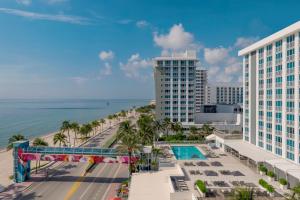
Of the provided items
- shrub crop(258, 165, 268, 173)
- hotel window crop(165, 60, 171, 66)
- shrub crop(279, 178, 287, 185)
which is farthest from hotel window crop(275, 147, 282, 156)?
hotel window crop(165, 60, 171, 66)

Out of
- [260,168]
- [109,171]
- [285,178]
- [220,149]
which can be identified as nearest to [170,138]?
[220,149]

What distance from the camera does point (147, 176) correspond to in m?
45.0

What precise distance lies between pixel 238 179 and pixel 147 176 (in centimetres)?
1702

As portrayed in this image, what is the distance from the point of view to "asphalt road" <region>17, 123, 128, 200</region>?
4300 centimetres

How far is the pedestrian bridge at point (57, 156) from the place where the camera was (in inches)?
1870

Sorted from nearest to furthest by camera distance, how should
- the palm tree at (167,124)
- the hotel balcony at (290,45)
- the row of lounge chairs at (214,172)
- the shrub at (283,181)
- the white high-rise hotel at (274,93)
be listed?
1. the shrub at (283,181)
2. the white high-rise hotel at (274,93)
3. the hotel balcony at (290,45)
4. the row of lounge chairs at (214,172)
5. the palm tree at (167,124)

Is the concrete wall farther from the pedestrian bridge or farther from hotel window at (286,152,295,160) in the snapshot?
the pedestrian bridge

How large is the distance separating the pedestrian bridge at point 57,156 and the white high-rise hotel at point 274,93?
31397 millimetres

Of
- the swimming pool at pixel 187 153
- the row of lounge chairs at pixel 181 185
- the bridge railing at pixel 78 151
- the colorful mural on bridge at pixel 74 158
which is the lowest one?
the swimming pool at pixel 187 153

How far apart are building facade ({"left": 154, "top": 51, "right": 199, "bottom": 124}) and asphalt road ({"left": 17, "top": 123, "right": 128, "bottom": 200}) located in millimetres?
55662

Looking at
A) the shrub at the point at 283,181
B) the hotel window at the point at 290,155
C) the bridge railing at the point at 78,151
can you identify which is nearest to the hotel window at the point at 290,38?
the hotel window at the point at 290,155

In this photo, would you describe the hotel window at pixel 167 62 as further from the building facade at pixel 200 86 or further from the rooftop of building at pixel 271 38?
the building facade at pixel 200 86

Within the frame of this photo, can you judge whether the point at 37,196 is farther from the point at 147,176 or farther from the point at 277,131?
the point at 277,131

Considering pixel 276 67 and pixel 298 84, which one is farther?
pixel 276 67
